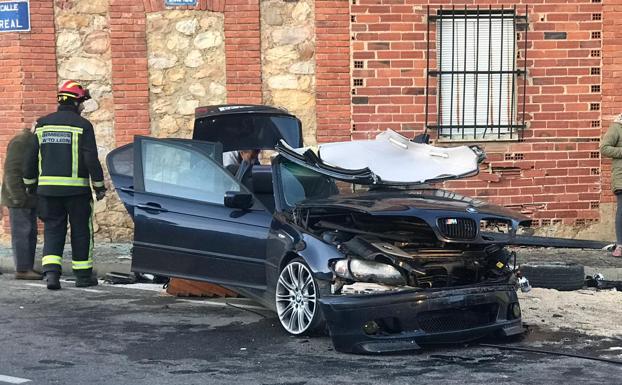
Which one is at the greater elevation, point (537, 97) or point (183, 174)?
point (537, 97)

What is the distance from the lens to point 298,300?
6.45 m

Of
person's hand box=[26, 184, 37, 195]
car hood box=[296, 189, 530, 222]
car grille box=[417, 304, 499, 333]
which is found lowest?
car grille box=[417, 304, 499, 333]

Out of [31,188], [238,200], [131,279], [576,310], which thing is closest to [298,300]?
[238,200]

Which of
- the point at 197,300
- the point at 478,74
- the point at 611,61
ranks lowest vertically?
the point at 197,300

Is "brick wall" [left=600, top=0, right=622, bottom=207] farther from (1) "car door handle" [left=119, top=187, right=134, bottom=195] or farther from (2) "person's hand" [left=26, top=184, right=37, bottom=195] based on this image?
(2) "person's hand" [left=26, top=184, right=37, bottom=195]

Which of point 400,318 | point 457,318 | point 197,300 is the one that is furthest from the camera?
point 197,300

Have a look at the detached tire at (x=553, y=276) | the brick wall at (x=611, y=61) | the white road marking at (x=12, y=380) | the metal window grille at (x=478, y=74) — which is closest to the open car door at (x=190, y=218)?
the white road marking at (x=12, y=380)

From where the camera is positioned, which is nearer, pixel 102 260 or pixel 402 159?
pixel 402 159

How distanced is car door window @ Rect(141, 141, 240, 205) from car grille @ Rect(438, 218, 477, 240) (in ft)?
6.69

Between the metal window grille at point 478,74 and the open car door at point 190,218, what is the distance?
4.80 metres

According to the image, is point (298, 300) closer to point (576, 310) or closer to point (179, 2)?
point (576, 310)

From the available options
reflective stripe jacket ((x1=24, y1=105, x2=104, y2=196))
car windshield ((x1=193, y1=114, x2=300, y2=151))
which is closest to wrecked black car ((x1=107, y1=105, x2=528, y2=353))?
reflective stripe jacket ((x1=24, y1=105, x2=104, y2=196))

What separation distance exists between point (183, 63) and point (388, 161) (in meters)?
5.37

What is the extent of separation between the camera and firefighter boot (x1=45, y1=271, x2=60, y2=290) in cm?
878
